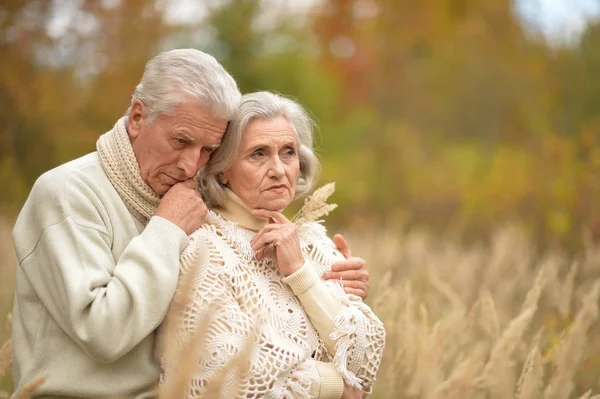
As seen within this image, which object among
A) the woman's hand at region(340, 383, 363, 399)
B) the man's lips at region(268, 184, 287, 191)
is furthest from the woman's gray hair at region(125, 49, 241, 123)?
the woman's hand at region(340, 383, 363, 399)

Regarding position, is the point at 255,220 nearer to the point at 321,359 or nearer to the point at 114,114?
the point at 321,359

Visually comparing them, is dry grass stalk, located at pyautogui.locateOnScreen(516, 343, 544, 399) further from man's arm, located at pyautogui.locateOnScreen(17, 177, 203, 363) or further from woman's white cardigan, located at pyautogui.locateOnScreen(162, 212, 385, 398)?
man's arm, located at pyautogui.locateOnScreen(17, 177, 203, 363)

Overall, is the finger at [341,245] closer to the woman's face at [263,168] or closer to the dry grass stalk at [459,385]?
the woman's face at [263,168]

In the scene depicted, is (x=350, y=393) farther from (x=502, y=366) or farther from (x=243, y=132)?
(x=243, y=132)

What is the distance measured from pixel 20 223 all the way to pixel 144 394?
84 cm

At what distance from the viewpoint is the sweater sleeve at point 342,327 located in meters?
2.93

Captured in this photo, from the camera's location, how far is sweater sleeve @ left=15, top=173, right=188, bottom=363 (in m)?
2.52

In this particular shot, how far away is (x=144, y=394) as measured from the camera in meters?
2.81

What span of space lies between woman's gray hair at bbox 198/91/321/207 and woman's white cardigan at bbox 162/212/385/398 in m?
0.19

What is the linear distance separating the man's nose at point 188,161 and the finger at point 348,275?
30.6 inches

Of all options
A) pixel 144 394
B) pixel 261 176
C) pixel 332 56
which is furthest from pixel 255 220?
pixel 332 56

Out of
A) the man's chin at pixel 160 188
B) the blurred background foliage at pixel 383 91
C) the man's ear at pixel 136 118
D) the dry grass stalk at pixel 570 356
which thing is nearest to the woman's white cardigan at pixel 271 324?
the man's chin at pixel 160 188

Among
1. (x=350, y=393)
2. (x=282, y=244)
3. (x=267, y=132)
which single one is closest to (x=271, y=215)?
(x=282, y=244)

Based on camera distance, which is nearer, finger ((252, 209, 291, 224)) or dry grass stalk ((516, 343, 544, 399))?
dry grass stalk ((516, 343, 544, 399))
